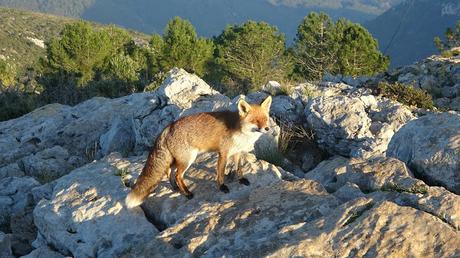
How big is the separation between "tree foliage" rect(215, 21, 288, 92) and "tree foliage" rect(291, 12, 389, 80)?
2036 millimetres

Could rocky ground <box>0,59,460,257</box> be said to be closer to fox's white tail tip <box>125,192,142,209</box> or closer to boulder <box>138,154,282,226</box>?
boulder <box>138,154,282,226</box>

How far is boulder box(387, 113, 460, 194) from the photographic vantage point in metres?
7.37

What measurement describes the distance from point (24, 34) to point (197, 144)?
5948 inches

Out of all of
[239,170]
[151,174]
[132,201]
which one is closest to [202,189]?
[239,170]

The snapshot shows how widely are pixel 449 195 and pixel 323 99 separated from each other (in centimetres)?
616

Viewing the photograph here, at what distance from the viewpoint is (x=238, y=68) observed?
40.8m

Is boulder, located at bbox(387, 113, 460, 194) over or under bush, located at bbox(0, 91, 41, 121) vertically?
over

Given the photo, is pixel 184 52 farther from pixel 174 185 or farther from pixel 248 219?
pixel 248 219

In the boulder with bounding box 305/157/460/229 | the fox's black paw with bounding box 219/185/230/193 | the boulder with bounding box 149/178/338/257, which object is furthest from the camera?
the fox's black paw with bounding box 219/185/230/193

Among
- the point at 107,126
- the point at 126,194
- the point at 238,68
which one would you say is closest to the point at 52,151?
the point at 107,126

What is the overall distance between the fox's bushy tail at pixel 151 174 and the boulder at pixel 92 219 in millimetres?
224

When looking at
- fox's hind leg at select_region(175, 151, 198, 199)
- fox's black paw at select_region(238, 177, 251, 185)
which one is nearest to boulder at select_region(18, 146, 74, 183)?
fox's hind leg at select_region(175, 151, 198, 199)

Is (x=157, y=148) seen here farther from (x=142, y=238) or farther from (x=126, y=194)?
(x=142, y=238)

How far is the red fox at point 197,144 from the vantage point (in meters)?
7.80
